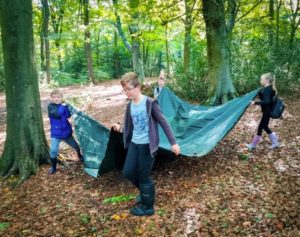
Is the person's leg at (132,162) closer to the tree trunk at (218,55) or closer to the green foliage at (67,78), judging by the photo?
the tree trunk at (218,55)

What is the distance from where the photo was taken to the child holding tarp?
336 centimetres

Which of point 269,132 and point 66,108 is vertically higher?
point 66,108

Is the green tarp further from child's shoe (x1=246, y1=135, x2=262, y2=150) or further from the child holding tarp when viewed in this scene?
the child holding tarp

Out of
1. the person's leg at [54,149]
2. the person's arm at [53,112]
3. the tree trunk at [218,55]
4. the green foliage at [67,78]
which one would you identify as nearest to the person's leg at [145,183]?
the person's leg at [54,149]

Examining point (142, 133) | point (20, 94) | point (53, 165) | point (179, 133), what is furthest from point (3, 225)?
point (179, 133)

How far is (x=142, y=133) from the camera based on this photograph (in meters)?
3.42

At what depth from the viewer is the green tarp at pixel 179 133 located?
4.45m

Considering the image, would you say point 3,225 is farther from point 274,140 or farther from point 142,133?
point 274,140

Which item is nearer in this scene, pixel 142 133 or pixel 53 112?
pixel 142 133

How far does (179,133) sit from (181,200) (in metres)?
1.79

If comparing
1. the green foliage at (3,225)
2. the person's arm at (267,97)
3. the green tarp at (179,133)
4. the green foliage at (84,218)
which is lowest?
the green foliage at (3,225)

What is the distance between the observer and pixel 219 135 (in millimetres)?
4926

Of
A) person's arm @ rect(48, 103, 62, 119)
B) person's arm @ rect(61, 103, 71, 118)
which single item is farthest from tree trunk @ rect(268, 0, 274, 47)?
person's arm @ rect(48, 103, 62, 119)

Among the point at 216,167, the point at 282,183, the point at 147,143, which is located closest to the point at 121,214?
the point at 147,143
